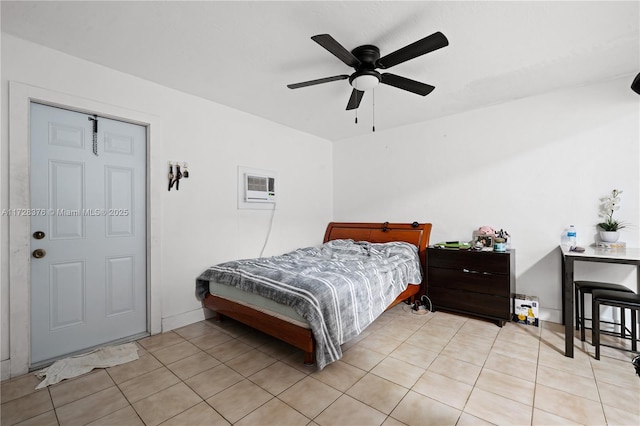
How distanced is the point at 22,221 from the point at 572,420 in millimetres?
3973

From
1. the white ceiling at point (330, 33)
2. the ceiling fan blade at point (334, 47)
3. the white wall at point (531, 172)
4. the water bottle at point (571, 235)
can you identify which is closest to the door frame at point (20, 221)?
the white ceiling at point (330, 33)

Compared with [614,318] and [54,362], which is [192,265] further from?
[614,318]

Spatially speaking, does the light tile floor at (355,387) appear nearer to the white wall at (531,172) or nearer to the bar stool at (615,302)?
the bar stool at (615,302)

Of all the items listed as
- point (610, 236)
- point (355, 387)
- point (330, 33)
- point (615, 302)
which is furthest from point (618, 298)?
point (330, 33)

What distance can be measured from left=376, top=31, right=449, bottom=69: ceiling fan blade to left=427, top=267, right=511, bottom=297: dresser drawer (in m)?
2.39

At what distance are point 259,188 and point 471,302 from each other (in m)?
2.96

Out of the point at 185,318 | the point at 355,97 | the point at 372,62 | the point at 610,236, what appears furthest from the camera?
the point at 185,318

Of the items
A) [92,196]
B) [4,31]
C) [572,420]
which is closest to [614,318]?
[572,420]

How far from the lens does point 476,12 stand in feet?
6.33

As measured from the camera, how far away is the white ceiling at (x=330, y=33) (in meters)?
1.90

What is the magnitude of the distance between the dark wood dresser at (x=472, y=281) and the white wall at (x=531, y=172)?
415 mm

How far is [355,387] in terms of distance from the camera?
6.55ft

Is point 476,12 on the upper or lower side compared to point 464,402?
upper

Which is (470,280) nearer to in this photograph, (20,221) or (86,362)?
(86,362)
